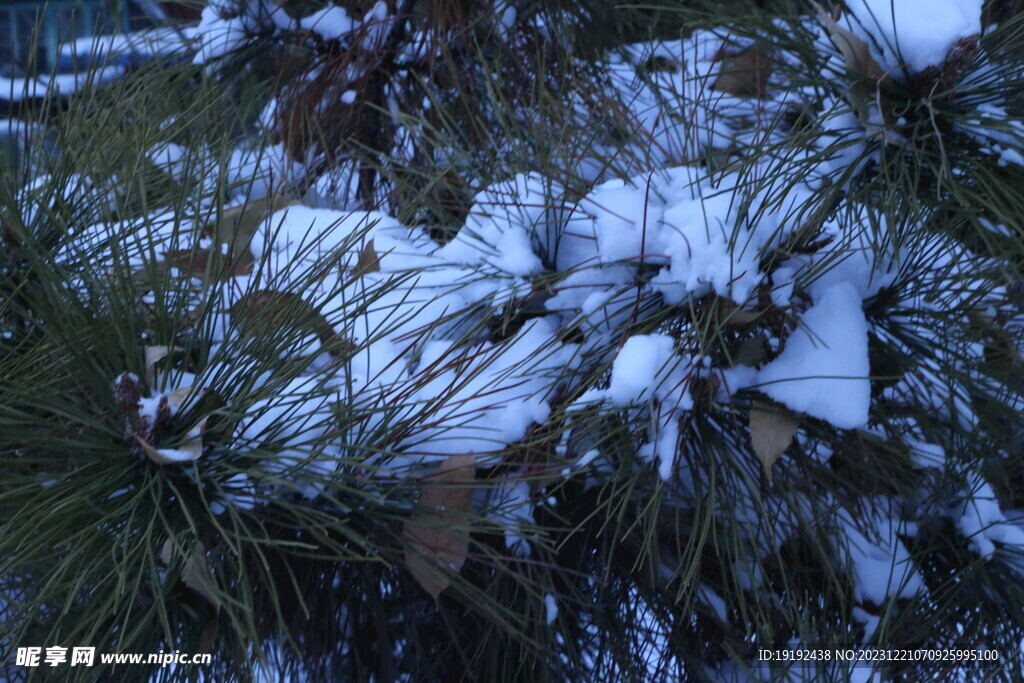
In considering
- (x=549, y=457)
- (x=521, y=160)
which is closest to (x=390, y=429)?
(x=549, y=457)

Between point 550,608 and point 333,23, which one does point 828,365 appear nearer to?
point 550,608

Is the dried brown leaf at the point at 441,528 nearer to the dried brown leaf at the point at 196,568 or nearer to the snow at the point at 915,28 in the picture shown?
the dried brown leaf at the point at 196,568

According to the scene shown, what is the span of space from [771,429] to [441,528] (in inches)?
7.9

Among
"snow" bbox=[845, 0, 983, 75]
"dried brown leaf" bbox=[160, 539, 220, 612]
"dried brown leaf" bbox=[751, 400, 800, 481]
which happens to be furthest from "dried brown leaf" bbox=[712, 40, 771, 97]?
"dried brown leaf" bbox=[160, 539, 220, 612]

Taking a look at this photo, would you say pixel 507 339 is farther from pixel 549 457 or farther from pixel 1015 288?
pixel 1015 288

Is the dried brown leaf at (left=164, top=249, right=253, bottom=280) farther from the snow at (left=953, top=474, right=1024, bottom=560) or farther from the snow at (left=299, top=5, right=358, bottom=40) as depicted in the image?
the snow at (left=953, top=474, right=1024, bottom=560)

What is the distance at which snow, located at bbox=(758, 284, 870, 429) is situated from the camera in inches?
20.1

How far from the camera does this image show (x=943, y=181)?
0.50 meters

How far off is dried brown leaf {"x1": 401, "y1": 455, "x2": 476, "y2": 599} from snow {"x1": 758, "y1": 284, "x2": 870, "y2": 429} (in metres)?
0.19

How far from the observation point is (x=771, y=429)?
0.52 m

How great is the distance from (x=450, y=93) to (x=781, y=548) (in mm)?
527

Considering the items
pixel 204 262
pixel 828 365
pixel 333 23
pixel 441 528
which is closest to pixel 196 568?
pixel 441 528

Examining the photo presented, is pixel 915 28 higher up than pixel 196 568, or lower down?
higher up

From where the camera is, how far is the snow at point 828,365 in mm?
511
